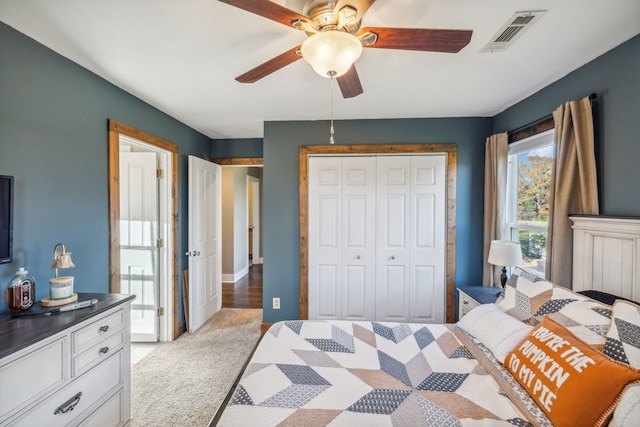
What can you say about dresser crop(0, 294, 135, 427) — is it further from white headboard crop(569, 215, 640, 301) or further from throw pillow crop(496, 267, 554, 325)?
white headboard crop(569, 215, 640, 301)

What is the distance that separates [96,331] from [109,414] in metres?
0.54

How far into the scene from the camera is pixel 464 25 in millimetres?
Result: 1485

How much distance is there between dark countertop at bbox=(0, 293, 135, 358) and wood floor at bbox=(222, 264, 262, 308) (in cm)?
262

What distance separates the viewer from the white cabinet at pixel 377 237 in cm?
307

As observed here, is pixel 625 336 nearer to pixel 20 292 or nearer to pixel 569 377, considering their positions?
pixel 569 377

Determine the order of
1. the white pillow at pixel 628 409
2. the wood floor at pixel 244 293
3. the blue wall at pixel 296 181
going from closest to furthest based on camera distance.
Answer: the white pillow at pixel 628 409 → the blue wall at pixel 296 181 → the wood floor at pixel 244 293

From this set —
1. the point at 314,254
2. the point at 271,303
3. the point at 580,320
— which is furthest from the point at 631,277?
the point at 271,303

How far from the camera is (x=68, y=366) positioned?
1.35 meters

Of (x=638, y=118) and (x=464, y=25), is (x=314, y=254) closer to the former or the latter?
(x=464, y=25)

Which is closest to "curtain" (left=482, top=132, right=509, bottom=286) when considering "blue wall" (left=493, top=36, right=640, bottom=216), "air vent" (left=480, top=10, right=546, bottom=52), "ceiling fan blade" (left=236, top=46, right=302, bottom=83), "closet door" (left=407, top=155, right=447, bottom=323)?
"closet door" (left=407, top=155, right=447, bottom=323)

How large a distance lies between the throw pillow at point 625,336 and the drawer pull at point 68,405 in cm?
247

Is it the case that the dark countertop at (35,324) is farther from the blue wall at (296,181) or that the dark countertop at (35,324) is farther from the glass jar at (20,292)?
the blue wall at (296,181)

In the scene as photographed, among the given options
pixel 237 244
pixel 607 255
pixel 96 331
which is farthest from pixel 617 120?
pixel 237 244

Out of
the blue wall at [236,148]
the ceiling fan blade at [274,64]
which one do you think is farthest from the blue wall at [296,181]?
the ceiling fan blade at [274,64]
